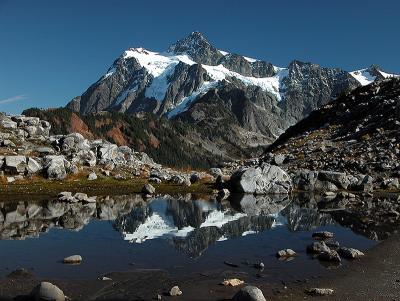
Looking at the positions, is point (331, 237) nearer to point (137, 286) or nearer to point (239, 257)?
point (239, 257)

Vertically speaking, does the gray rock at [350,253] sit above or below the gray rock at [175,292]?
below

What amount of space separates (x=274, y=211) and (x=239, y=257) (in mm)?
29653

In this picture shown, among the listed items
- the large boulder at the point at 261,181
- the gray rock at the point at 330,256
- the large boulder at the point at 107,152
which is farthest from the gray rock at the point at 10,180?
the gray rock at the point at 330,256

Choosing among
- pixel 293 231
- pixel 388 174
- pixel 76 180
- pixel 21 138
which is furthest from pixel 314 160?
pixel 21 138

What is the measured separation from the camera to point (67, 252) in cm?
3800

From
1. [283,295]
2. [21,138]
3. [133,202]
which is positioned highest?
[21,138]

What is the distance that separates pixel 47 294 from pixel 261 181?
68301 mm

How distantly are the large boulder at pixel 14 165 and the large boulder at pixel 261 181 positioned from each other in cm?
4240

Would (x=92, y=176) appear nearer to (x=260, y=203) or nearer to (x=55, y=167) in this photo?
(x=55, y=167)

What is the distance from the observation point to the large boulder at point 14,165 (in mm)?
92438

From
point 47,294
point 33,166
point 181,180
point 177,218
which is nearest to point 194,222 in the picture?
point 177,218

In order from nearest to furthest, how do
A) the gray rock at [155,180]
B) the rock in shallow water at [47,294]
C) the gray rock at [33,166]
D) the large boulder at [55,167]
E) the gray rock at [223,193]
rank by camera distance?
1. the rock in shallow water at [47,294]
2. the gray rock at [223,193]
3. the large boulder at [55,167]
4. the gray rock at [33,166]
5. the gray rock at [155,180]

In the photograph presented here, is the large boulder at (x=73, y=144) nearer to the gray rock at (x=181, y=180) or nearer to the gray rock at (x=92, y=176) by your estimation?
the gray rock at (x=92, y=176)

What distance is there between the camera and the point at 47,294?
80.9ft
